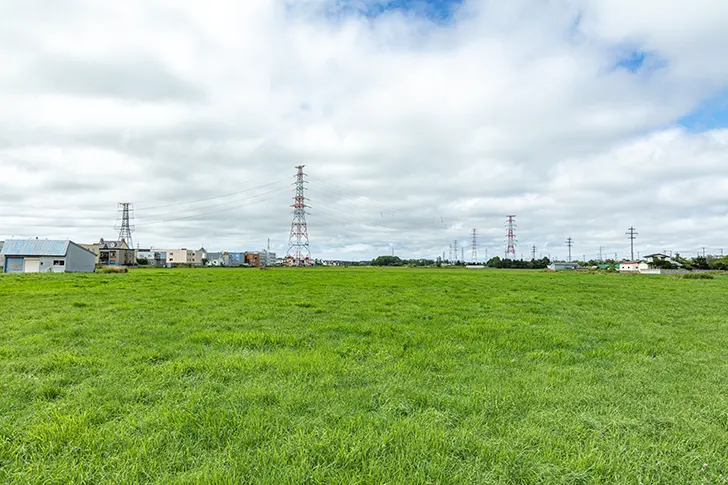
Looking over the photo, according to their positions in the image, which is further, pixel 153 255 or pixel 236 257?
pixel 236 257

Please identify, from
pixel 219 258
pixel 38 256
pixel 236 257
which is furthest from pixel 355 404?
pixel 219 258

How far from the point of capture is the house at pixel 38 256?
180ft

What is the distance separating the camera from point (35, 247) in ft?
184

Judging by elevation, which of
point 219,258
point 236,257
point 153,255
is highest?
point 153,255

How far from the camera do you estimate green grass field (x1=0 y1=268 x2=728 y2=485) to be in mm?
3723

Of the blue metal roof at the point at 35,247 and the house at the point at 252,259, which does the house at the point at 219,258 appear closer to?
the house at the point at 252,259

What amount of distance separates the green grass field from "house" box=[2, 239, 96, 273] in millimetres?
56896

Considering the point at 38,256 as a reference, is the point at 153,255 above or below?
above

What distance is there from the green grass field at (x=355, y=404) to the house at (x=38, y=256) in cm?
5690

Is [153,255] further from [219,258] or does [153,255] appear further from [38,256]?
[38,256]

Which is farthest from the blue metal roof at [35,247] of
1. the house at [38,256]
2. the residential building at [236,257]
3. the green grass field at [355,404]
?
the residential building at [236,257]

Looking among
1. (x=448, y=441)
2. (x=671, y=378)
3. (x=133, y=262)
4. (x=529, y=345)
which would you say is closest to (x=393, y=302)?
(x=529, y=345)

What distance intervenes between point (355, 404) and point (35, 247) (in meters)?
71.0

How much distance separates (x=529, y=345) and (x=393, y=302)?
8228mm
